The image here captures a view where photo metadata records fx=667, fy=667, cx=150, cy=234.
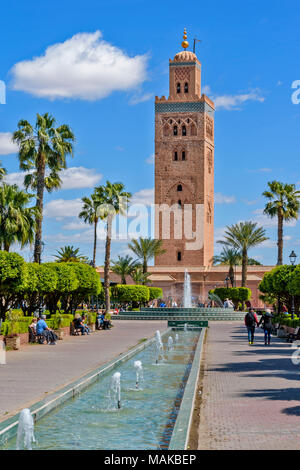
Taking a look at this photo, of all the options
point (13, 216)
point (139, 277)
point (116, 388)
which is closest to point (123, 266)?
point (139, 277)

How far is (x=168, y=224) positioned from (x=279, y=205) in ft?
78.6

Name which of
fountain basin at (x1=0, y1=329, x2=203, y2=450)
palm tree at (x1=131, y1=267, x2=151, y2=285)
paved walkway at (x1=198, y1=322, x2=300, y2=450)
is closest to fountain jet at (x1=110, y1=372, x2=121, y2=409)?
fountain basin at (x1=0, y1=329, x2=203, y2=450)

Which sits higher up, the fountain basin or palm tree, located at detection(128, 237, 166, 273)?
palm tree, located at detection(128, 237, 166, 273)

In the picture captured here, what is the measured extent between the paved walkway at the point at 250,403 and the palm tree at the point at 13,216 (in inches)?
751

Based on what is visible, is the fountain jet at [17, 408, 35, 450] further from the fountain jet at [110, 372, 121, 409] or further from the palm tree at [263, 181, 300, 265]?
the palm tree at [263, 181, 300, 265]

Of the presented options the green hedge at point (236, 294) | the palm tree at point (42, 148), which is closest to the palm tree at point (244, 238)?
the green hedge at point (236, 294)

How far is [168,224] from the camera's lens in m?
73.1

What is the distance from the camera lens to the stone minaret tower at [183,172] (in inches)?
2862

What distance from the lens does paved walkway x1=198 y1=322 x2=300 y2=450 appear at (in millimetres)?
7250

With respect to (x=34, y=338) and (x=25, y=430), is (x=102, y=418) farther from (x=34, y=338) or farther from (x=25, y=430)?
(x=34, y=338)

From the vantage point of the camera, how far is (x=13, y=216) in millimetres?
33875

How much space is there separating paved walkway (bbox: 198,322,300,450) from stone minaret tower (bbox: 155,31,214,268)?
55517mm

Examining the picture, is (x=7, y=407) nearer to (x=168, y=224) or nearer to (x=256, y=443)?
(x=256, y=443)

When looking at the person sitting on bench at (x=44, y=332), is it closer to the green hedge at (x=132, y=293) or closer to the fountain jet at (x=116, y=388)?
the fountain jet at (x=116, y=388)
